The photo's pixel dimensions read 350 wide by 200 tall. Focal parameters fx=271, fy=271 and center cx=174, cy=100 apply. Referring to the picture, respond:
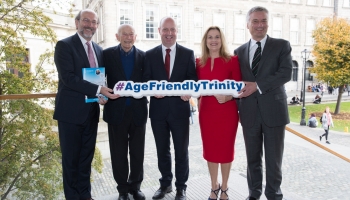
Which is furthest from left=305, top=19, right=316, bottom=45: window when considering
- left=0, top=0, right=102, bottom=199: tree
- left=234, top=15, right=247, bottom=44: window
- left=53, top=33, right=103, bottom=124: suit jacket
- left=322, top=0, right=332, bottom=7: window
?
left=53, top=33, right=103, bottom=124: suit jacket

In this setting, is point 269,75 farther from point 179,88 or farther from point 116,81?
point 116,81

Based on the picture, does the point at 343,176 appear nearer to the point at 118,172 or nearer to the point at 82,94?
the point at 118,172

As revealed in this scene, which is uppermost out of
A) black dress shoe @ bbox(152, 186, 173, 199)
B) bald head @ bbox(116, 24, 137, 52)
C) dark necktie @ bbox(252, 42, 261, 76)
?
bald head @ bbox(116, 24, 137, 52)

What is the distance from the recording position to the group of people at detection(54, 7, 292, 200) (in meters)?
2.43

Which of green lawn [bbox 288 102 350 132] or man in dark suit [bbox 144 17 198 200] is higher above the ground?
man in dark suit [bbox 144 17 198 200]

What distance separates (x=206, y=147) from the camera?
8.80ft

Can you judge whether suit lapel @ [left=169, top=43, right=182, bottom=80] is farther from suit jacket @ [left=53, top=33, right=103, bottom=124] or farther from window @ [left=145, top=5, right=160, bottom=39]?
window @ [left=145, top=5, right=160, bottom=39]

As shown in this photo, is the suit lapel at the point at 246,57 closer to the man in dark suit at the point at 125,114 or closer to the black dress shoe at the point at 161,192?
the man in dark suit at the point at 125,114

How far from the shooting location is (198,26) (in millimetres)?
21609

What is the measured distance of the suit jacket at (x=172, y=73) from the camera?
8.92 ft

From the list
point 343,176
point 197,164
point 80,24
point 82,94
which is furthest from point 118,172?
point 197,164

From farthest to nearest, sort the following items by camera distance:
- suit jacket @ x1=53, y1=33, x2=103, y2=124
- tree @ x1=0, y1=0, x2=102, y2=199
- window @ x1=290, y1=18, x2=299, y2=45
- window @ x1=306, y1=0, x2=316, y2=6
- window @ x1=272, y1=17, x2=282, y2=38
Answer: window @ x1=306, y1=0, x2=316, y2=6 → window @ x1=290, y1=18, x2=299, y2=45 → window @ x1=272, y1=17, x2=282, y2=38 → tree @ x1=0, y1=0, x2=102, y2=199 → suit jacket @ x1=53, y1=33, x2=103, y2=124

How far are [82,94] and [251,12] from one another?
1728 mm

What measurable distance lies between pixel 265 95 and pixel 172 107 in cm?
89
